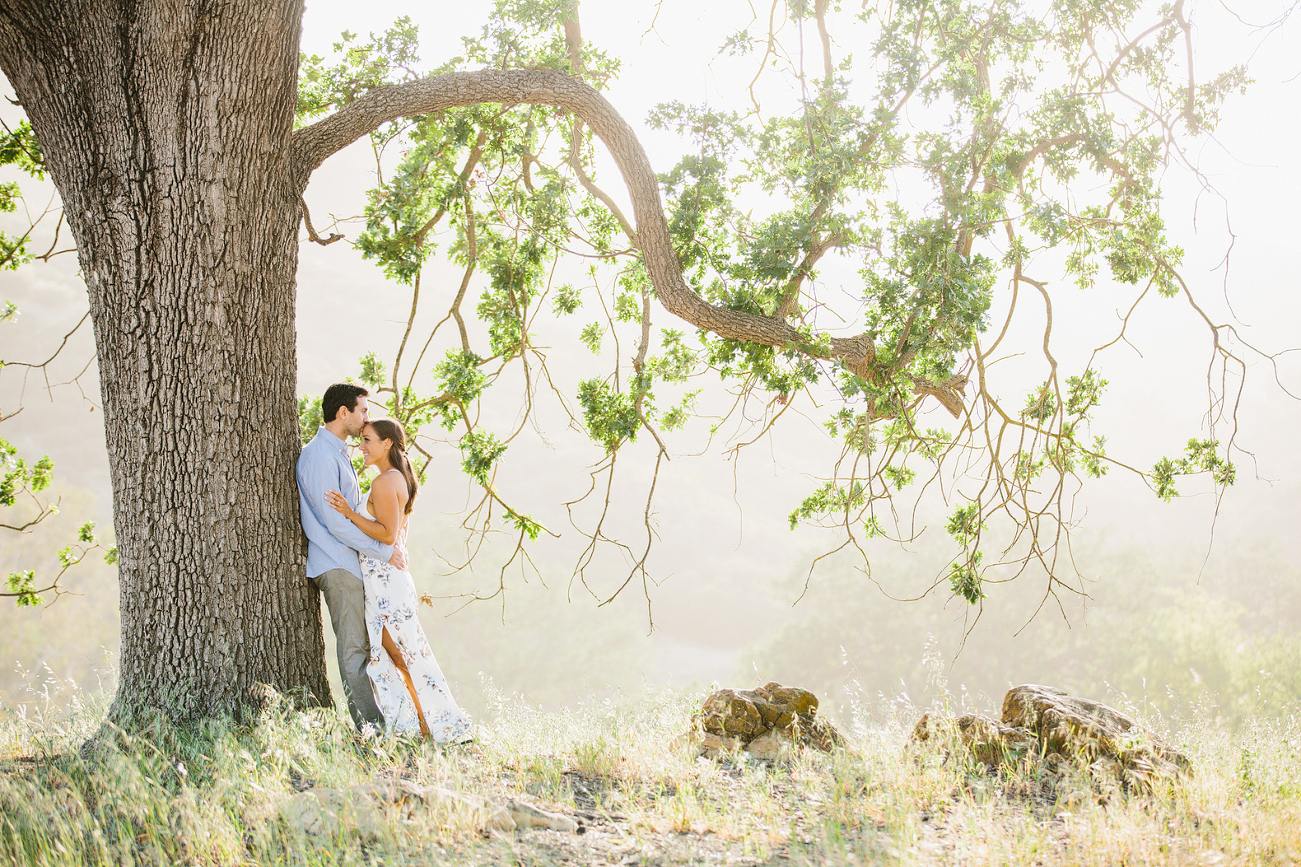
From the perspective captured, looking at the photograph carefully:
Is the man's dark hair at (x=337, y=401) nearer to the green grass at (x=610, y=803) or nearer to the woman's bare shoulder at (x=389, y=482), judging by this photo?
the woman's bare shoulder at (x=389, y=482)

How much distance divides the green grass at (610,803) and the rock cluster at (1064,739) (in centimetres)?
13

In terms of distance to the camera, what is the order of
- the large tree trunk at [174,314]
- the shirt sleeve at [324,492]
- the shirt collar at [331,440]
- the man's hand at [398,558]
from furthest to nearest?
the man's hand at [398,558] → the shirt collar at [331,440] → the shirt sleeve at [324,492] → the large tree trunk at [174,314]

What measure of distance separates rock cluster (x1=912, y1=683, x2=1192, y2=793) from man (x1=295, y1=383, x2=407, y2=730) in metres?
2.73

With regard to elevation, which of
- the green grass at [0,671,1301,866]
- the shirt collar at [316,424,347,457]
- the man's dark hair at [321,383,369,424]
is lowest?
the green grass at [0,671,1301,866]

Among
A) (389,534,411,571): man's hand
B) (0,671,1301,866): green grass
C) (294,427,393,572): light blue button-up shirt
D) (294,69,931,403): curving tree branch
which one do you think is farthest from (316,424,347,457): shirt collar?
(294,69,931,403): curving tree branch

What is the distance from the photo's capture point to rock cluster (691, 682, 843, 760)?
4086 mm

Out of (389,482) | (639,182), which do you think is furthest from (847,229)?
(389,482)

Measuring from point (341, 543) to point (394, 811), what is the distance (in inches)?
61.0

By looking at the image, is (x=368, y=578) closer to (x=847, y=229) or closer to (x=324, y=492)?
(x=324, y=492)

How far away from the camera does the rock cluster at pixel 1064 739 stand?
3344 mm

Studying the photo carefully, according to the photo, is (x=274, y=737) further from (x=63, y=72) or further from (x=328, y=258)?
(x=328, y=258)

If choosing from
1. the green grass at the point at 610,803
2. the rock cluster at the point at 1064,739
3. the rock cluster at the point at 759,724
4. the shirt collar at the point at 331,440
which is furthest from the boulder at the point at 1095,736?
the shirt collar at the point at 331,440

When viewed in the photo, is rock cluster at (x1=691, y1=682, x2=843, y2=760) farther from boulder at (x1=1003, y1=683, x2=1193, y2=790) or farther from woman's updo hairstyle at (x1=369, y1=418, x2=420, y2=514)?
woman's updo hairstyle at (x1=369, y1=418, x2=420, y2=514)

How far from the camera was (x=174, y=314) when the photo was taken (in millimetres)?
3260
